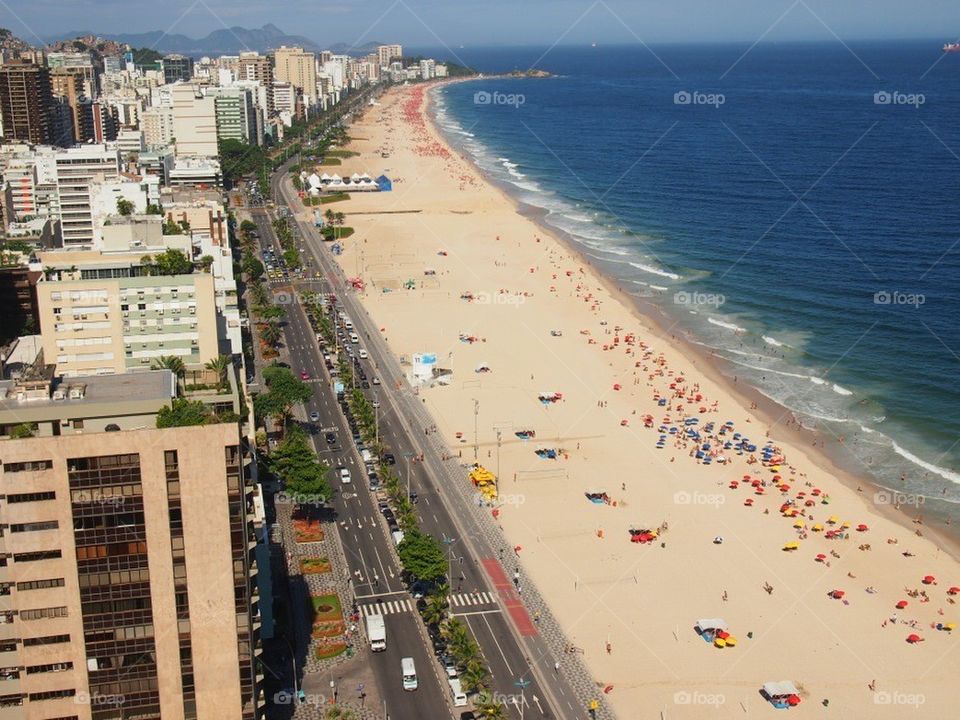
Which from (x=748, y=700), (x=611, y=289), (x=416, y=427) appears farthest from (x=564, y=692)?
(x=611, y=289)

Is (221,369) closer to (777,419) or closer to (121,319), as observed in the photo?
(121,319)

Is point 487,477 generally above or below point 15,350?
below

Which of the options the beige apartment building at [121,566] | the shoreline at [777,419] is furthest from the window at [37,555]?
the shoreline at [777,419]

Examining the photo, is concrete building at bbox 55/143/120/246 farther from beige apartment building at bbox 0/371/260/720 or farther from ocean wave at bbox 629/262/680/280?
beige apartment building at bbox 0/371/260/720

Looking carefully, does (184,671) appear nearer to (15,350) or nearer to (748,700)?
(748,700)

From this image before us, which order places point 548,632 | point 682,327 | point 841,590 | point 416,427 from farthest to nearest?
point 682,327, point 416,427, point 841,590, point 548,632

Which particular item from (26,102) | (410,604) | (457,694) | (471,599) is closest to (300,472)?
(410,604)
